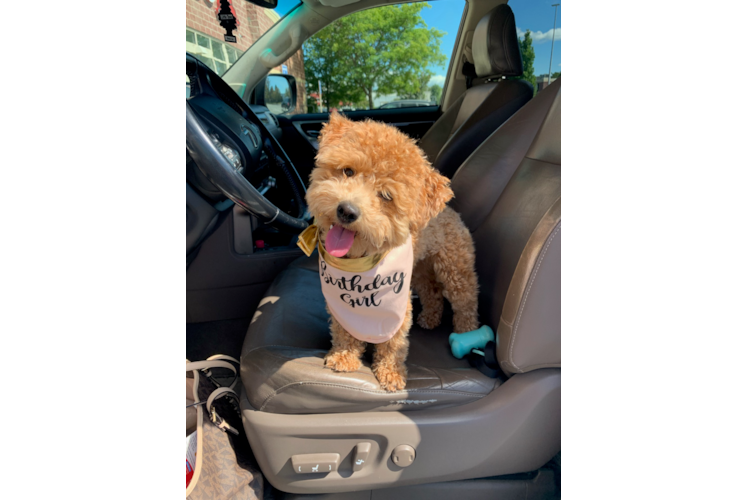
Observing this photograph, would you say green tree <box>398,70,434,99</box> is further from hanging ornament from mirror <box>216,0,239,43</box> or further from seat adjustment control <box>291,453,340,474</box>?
seat adjustment control <box>291,453,340,474</box>

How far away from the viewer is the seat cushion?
144cm

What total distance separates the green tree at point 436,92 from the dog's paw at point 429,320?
272cm

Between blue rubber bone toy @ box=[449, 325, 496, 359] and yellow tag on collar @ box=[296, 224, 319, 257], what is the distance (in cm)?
A: 69

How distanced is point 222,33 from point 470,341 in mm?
2175

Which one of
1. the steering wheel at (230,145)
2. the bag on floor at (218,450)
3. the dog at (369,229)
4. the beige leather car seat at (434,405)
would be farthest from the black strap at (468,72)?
the bag on floor at (218,450)

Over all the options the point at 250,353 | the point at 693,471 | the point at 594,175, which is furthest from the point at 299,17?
the point at 693,471

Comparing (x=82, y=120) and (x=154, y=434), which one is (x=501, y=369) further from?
(x=82, y=120)

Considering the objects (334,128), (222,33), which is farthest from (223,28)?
(334,128)

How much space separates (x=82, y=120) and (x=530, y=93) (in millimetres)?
2456

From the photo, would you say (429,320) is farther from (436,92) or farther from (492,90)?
(436,92)

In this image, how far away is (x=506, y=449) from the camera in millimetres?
1513

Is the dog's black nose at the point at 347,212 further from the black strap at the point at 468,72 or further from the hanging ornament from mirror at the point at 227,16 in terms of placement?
the black strap at the point at 468,72

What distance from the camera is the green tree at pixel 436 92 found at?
3.94 metres

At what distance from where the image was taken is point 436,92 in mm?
3998
